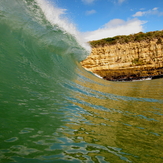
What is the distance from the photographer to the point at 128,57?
28.4 meters

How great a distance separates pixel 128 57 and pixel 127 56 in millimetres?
266

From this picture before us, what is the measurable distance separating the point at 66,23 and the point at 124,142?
10727mm

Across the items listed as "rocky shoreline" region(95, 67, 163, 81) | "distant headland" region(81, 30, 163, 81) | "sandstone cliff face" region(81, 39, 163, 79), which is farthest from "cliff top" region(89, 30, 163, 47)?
"rocky shoreline" region(95, 67, 163, 81)

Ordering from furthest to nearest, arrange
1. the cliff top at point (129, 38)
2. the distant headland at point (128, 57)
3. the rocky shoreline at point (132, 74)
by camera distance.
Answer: the cliff top at point (129, 38) → the distant headland at point (128, 57) → the rocky shoreline at point (132, 74)

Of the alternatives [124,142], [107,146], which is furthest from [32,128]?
[124,142]

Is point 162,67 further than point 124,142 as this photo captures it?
Yes

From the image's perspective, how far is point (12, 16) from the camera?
832 cm

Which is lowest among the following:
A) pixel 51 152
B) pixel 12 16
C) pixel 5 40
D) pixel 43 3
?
pixel 51 152

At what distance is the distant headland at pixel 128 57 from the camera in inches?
1071

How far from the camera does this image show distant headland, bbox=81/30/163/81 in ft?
89.3

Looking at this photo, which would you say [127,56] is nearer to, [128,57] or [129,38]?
[128,57]

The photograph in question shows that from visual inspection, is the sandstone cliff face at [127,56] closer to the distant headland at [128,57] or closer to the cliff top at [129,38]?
the distant headland at [128,57]

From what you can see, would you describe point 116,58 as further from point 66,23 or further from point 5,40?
point 5,40

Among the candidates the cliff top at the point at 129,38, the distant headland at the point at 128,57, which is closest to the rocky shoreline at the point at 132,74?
the distant headland at the point at 128,57
